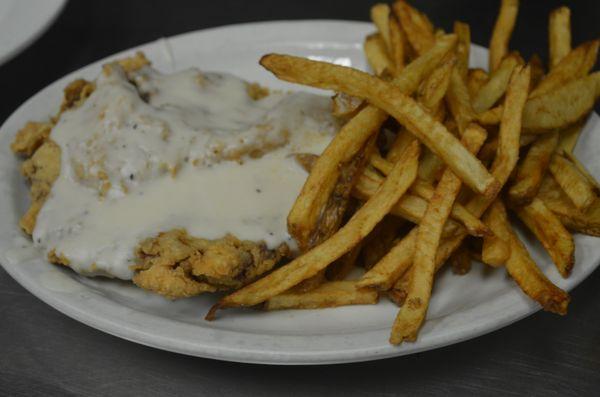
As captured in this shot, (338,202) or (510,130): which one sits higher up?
(510,130)

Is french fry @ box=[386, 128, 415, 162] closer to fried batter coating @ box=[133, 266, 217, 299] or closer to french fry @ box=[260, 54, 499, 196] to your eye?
french fry @ box=[260, 54, 499, 196]

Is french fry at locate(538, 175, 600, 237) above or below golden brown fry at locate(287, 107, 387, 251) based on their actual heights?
below

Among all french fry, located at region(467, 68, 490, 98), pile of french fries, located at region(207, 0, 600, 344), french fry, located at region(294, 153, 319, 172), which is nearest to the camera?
pile of french fries, located at region(207, 0, 600, 344)

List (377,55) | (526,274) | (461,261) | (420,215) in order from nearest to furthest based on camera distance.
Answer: (526,274) → (420,215) → (461,261) → (377,55)

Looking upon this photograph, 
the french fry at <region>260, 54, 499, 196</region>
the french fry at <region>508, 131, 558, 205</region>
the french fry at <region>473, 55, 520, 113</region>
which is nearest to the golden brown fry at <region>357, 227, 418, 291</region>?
the french fry at <region>260, 54, 499, 196</region>

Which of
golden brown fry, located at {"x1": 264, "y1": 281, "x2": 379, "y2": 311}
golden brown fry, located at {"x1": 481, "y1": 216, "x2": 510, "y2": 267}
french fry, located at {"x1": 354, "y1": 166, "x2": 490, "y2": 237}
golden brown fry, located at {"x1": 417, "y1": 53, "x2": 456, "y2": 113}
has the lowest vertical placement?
golden brown fry, located at {"x1": 264, "y1": 281, "x2": 379, "y2": 311}

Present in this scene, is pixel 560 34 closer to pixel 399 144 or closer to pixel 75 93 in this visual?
pixel 399 144

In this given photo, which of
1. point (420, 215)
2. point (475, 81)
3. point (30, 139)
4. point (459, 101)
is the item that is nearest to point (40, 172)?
point (30, 139)

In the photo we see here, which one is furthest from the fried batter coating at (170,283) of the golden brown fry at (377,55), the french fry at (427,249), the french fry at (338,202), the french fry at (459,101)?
the golden brown fry at (377,55)

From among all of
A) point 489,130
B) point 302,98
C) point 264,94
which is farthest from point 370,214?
point 264,94
